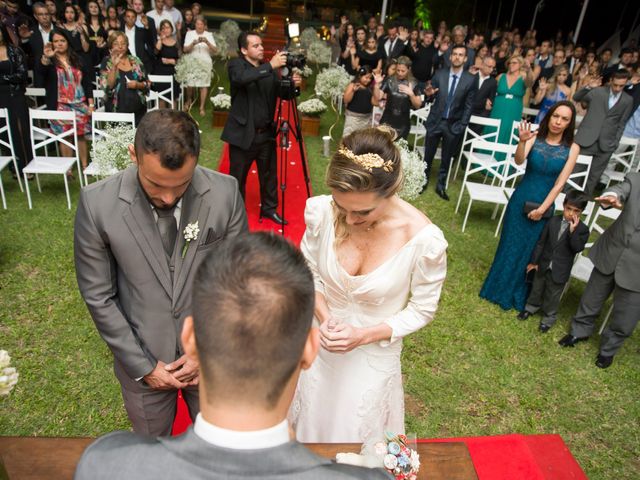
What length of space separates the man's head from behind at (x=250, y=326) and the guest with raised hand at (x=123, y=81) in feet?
19.5

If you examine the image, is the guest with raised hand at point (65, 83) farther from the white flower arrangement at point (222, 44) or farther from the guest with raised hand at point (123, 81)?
the white flower arrangement at point (222, 44)

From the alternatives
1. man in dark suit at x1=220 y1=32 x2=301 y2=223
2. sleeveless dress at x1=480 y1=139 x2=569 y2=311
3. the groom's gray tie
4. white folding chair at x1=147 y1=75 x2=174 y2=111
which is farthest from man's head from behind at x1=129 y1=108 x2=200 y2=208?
white folding chair at x1=147 y1=75 x2=174 y2=111

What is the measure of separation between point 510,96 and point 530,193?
4.09 meters

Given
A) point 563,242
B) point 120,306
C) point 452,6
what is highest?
point 452,6

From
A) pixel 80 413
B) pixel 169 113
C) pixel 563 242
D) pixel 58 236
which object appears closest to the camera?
pixel 169 113

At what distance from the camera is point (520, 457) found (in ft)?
9.09

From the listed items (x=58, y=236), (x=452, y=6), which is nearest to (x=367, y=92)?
(x=58, y=236)

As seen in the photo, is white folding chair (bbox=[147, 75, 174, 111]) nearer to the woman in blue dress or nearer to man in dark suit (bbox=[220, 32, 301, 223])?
man in dark suit (bbox=[220, 32, 301, 223])

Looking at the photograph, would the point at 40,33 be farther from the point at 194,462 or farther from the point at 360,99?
the point at 194,462

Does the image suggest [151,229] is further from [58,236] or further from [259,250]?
[58,236]

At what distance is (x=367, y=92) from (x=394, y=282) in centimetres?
576

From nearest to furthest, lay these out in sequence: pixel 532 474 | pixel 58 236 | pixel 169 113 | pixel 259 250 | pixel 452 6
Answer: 1. pixel 259 250
2. pixel 169 113
3. pixel 532 474
4. pixel 58 236
5. pixel 452 6

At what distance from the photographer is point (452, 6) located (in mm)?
18609

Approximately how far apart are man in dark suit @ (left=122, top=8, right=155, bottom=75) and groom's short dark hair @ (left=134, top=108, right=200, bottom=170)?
730 cm
